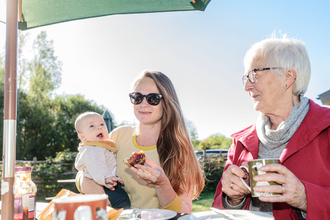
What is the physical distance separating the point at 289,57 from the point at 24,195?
2062mm

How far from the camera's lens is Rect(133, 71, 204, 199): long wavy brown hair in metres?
2.29

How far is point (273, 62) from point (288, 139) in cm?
62

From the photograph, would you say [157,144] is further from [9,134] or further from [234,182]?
[9,134]

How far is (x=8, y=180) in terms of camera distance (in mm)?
1128

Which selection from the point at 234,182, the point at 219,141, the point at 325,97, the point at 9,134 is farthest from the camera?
the point at 219,141

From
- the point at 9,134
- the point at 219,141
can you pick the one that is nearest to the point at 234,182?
the point at 9,134

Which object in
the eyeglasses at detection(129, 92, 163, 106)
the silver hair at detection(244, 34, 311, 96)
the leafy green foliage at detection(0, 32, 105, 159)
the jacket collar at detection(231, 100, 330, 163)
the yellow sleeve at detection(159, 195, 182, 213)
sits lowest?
the yellow sleeve at detection(159, 195, 182, 213)

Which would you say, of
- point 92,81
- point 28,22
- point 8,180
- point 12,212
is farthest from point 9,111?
point 92,81

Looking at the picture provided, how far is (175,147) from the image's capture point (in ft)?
7.83

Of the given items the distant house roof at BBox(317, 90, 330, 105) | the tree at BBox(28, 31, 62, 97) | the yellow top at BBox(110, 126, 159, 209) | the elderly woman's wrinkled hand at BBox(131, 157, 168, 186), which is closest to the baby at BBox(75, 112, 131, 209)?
the yellow top at BBox(110, 126, 159, 209)

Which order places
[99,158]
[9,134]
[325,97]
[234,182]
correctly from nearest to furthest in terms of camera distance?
[9,134] < [234,182] < [99,158] < [325,97]

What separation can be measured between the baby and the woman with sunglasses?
10 cm

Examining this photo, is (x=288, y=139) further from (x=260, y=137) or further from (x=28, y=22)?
(x=28, y=22)

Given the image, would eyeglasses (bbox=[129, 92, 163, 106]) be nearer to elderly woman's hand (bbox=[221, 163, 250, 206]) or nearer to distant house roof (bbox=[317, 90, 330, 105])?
elderly woman's hand (bbox=[221, 163, 250, 206])
